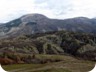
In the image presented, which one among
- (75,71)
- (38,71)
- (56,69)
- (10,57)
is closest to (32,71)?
(38,71)

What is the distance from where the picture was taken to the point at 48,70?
5.36m

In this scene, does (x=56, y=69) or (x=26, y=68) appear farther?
(x=26, y=68)

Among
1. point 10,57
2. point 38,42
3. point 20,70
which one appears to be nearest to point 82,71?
point 20,70

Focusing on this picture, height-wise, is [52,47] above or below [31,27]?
above

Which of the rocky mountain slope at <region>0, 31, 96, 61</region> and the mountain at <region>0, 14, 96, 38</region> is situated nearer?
the rocky mountain slope at <region>0, 31, 96, 61</region>

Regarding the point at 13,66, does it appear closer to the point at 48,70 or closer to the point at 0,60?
the point at 0,60

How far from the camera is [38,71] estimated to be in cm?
546

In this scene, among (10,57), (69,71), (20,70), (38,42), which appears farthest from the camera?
(38,42)

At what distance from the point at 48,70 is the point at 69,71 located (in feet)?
1.47

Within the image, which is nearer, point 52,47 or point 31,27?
point 52,47

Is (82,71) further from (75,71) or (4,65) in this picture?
(4,65)

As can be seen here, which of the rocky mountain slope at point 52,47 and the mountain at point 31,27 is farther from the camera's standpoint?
the mountain at point 31,27

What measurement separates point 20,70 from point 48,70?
0.64 meters

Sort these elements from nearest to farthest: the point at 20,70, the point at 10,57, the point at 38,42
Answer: the point at 20,70, the point at 10,57, the point at 38,42
